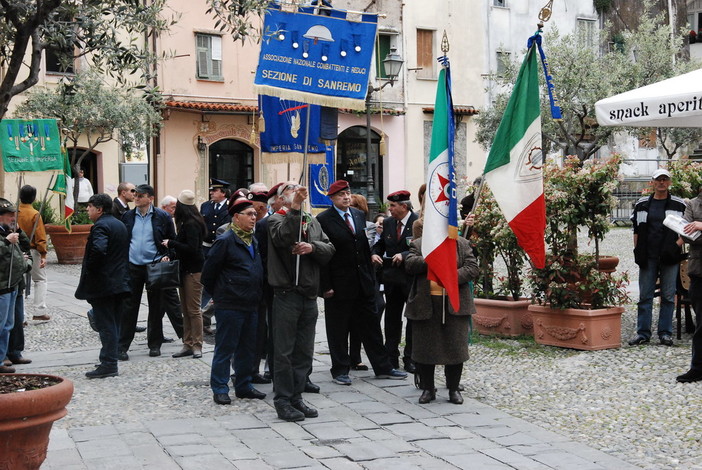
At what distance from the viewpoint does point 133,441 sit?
6.75 meters

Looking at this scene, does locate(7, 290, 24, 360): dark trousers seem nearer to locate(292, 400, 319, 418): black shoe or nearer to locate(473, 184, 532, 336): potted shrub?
locate(292, 400, 319, 418): black shoe

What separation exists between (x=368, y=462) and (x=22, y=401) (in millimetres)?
2247

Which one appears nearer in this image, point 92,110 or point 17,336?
point 17,336

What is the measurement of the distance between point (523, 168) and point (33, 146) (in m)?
5.94

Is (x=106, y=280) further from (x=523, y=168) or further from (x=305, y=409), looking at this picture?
(x=523, y=168)

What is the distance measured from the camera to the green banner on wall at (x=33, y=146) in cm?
1096

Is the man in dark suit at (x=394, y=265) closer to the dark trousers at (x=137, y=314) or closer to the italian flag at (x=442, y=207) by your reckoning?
the italian flag at (x=442, y=207)

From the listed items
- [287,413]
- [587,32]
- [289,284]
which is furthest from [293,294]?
[587,32]

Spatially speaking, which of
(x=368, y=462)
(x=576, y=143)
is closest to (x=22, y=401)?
(x=368, y=462)

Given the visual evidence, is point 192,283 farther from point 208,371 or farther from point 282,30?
point 282,30

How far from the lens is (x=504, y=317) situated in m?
11.1

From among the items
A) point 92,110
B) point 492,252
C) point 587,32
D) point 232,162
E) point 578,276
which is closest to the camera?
point 578,276

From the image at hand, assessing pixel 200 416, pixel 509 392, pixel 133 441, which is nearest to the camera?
pixel 133 441

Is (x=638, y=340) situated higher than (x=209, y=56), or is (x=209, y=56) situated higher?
(x=209, y=56)
